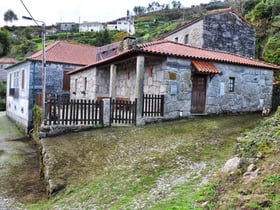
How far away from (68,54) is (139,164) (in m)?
17.5

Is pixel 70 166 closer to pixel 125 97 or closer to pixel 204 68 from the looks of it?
pixel 204 68

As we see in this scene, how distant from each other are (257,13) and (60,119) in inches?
764

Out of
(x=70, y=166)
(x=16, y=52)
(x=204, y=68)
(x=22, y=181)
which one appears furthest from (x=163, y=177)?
(x=16, y=52)

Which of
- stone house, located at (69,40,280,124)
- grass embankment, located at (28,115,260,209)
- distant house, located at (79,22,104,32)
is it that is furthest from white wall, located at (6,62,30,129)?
distant house, located at (79,22,104,32)

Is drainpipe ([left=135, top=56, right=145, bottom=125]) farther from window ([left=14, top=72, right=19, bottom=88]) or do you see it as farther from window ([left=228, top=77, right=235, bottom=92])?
window ([left=14, top=72, right=19, bottom=88])

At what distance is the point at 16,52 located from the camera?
5572cm

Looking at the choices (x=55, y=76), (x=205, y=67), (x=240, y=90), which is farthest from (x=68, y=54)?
(x=240, y=90)

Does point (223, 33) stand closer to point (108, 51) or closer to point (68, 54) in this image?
point (108, 51)

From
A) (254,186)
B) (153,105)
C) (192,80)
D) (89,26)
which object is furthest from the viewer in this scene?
(89,26)

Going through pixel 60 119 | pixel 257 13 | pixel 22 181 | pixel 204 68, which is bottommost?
pixel 22 181

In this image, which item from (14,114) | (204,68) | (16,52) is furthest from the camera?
(16,52)

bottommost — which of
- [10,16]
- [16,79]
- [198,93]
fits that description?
[198,93]

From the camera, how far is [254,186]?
3488 millimetres

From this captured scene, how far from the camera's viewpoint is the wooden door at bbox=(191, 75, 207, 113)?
11.9 m
